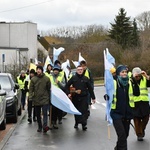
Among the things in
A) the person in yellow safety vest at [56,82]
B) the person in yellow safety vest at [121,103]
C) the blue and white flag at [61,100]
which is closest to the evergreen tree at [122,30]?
the person in yellow safety vest at [56,82]

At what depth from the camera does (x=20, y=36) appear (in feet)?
205

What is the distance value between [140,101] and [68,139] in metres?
1.91

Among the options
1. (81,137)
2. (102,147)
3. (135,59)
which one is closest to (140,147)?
(102,147)

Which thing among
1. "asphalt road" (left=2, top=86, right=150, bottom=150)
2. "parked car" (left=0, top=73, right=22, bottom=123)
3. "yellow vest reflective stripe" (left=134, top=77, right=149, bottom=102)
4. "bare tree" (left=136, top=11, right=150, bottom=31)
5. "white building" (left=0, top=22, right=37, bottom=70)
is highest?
"bare tree" (left=136, top=11, right=150, bottom=31)

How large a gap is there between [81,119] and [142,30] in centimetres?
7099

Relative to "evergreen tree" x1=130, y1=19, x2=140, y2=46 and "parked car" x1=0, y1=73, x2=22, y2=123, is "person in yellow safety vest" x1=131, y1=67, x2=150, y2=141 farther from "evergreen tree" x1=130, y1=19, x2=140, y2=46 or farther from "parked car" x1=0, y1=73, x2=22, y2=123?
"evergreen tree" x1=130, y1=19, x2=140, y2=46

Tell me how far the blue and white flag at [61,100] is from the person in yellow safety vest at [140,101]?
1754 millimetres

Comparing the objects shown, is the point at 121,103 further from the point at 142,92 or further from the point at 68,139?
the point at 68,139

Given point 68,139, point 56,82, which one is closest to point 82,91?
point 56,82

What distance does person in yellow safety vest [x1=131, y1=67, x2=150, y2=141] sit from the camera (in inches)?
401

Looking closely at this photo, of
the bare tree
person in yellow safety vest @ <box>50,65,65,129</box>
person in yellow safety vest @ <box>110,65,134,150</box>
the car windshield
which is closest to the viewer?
person in yellow safety vest @ <box>110,65,134,150</box>

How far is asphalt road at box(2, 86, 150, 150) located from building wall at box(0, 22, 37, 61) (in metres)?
48.8

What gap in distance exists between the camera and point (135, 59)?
60.2 m

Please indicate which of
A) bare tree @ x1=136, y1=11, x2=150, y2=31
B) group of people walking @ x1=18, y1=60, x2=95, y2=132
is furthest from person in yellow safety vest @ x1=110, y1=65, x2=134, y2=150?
bare tree @ x1=136, y1=11, x2=150, y2=31
